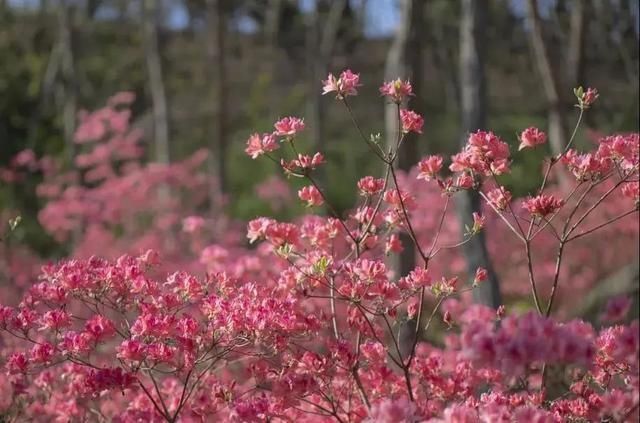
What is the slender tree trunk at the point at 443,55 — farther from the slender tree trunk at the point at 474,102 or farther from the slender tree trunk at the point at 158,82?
the slender tree trunk at the point at 474,102

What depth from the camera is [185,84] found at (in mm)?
Answer: 21516

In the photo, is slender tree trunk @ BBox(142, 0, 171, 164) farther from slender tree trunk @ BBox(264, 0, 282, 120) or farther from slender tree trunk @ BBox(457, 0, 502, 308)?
slender tree trunk @ BBox(264, 0, 282, 120)

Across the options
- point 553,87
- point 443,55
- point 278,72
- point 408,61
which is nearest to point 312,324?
point 408,61

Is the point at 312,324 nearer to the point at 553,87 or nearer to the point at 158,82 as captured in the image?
the point at 553,87

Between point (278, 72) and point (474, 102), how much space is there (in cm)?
1877

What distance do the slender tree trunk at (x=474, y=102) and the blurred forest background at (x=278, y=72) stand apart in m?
0.01

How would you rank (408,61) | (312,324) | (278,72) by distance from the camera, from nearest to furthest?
1. (312,324)
2. (408,61)
3. (278,72)

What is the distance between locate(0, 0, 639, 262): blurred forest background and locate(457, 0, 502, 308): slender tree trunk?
14 mm

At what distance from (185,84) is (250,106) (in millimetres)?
2423

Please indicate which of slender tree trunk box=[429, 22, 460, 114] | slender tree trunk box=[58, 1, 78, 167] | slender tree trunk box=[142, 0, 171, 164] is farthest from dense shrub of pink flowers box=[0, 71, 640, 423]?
slender tree trunk box=[429, 22, 460, 114]

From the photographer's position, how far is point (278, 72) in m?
23.6

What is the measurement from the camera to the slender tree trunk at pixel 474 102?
5.13 m

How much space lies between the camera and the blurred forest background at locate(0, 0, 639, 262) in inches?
381

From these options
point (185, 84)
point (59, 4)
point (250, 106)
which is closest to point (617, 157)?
point (59, 4)
